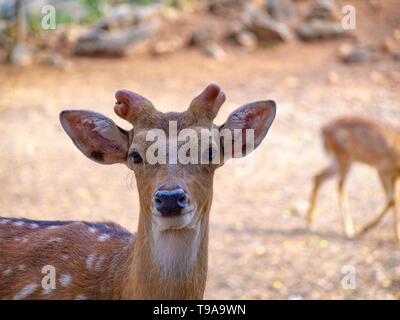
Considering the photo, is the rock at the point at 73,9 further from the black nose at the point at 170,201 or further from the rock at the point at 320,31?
the black nose at the point at 170,201

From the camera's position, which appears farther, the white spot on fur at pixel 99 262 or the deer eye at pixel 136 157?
the white spot on fur at pixel 99 262

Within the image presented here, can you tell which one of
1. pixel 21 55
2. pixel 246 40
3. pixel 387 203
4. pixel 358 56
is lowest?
pixel 387 203

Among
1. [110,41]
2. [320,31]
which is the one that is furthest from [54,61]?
[320,31]

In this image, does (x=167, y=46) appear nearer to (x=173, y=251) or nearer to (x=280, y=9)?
(x=280, y=9)

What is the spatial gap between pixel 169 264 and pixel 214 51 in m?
12.1

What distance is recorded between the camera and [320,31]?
48.6 ft

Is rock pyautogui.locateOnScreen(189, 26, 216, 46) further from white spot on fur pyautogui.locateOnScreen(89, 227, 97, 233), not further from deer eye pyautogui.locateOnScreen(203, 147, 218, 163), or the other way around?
deer eye pyautogui.locateOnScreen(203, 147, 218, 163)

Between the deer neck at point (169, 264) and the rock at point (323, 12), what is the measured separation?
1349 cm

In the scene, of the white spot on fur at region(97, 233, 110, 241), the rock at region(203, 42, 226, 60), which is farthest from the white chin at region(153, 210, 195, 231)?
the rock at region(203, 42, 226, 60)

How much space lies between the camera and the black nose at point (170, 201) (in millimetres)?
2479

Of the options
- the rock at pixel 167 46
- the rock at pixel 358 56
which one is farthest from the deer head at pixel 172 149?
the rock at pixel 167 46

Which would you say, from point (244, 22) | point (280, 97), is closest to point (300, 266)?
point (280, 97)

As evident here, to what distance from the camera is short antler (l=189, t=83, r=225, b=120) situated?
2.96 meters

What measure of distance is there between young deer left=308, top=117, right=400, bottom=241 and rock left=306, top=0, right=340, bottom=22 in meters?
8.17
